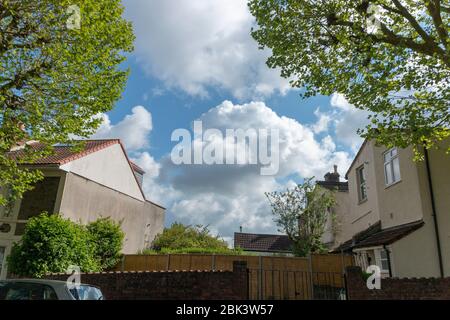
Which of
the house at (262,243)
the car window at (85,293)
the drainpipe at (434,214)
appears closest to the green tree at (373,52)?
the drainpipe at (434,214)

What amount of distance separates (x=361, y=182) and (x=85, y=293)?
17.4m

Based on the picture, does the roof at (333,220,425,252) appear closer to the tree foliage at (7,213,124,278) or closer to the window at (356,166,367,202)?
the window at (356,166,367,202)

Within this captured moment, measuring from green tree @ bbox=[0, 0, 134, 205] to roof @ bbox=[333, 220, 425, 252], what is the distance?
1184cm

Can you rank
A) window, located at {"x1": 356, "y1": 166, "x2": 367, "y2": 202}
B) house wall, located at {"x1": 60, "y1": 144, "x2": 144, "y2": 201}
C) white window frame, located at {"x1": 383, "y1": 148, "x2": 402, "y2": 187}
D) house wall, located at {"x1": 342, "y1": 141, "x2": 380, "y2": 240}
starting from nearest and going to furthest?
white window frame, located at {"x1": 383, "y1": 148, "x2": 402, "y2": 187} < house wall, located at {"x1": 342, "y1": 141, "x2": 380, "y2": 240} < house wall, located at {"x1": 60, "y1": 144, "x2": 144, "y2": 201} < window, located at {"x1": 356, "y1": 166, "x2": 367, "y2": 202}

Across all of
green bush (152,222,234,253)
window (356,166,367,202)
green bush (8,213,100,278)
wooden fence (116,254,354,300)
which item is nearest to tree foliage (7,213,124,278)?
green bush (8,213,100,278)

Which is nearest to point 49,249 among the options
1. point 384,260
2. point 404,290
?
point 404,290

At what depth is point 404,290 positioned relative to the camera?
34.1ft

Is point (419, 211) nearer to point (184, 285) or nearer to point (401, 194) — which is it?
point (401, 194)

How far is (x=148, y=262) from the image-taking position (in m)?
19.5

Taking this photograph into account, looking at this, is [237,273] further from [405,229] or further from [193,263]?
[193,263]

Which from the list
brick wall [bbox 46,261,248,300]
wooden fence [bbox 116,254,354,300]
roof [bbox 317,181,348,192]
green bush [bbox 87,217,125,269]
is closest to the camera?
brick wall [bbox 46,261,248,300]

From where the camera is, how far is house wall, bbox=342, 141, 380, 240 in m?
18.7

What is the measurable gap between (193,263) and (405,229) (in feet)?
34.0

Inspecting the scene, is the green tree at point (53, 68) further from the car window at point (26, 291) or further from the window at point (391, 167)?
the window at point (391, 167)
